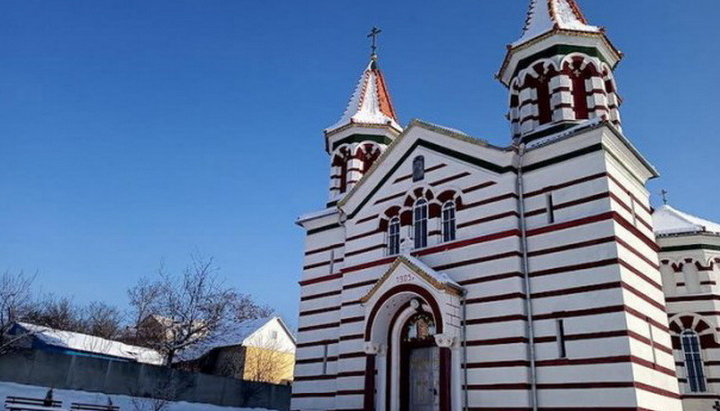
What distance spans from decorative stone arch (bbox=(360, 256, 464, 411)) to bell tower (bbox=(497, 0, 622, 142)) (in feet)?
19.2

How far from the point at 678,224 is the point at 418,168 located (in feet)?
39.3

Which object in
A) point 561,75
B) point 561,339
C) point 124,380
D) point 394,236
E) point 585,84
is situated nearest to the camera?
point 561,339

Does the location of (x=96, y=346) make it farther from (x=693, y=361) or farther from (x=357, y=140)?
(x=693, y=361)

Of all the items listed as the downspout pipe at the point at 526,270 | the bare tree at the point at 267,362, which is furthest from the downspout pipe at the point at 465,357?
the bare tree at the point at 267,362

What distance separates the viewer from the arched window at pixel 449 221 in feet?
62.4

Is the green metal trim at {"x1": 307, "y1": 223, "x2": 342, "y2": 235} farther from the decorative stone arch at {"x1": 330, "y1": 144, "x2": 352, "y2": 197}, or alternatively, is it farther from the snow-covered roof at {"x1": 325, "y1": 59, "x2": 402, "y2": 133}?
the snow-covered roof at {"x1": 325, "y1": 59, "x2": 402, "y2": 133}

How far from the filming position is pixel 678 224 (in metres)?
24.7

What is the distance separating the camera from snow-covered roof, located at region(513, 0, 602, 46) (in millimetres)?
20256

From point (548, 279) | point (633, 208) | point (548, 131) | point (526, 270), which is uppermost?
point (548, 131)

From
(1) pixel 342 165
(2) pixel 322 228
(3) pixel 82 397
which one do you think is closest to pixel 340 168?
(1) pixel 342 165

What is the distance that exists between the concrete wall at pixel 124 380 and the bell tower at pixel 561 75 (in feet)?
58.6

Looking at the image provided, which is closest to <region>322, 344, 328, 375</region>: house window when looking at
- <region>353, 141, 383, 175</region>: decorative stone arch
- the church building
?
the church building

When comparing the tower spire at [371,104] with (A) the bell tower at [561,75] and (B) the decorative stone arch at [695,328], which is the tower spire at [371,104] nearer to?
(A) the bell tower at [561,75]

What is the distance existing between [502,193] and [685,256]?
34.9 feet
